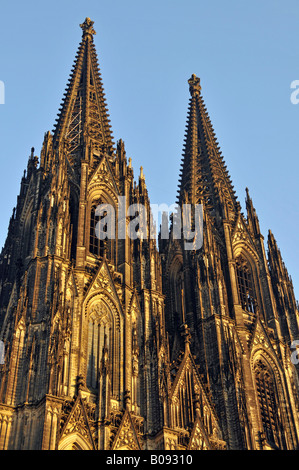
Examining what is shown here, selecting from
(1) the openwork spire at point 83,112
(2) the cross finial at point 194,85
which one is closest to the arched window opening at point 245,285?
(1) the openwork spire at point 83,112

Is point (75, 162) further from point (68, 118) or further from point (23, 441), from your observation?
point (23, 441)

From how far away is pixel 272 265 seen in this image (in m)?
53.2

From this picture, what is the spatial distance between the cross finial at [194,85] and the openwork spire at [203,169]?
2.51 feet

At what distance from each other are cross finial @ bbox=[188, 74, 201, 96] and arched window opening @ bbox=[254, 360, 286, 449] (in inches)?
1263

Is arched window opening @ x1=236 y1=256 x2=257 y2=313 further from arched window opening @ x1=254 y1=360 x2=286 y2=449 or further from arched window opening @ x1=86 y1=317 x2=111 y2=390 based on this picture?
arched window opening @ x1=86 y1=317 x2=111 y2=390

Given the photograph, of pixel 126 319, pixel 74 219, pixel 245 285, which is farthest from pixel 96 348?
pixel 245 285

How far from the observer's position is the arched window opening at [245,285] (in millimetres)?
50188

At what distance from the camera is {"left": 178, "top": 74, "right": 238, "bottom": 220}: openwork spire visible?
57.0m

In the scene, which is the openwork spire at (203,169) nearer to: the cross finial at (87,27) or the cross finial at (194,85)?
the cross finial at (194,85)

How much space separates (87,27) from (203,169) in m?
16.4

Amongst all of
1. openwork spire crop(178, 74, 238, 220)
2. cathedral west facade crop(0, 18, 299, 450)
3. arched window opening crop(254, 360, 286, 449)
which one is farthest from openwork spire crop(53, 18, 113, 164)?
arched window opening crop(254, 360, 286, 449)

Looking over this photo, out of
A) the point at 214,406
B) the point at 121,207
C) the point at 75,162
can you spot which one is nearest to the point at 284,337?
the point at 214,406

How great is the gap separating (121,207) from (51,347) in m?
14.3

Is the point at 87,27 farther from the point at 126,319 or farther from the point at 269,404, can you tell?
the point at 269,404
